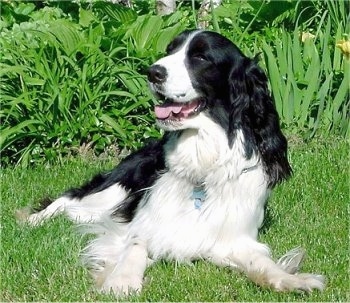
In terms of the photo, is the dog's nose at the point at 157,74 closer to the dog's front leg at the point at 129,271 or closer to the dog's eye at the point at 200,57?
the dog's eye at the point at 200,57

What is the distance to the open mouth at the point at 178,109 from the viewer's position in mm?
4809

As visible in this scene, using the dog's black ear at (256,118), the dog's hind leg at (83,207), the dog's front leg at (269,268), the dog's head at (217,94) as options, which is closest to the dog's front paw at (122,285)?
the dog's front leg at (269,268)

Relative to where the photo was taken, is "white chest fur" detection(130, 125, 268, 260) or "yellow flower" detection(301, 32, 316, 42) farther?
"yellow flower" detection(301, 32, 316, 42)

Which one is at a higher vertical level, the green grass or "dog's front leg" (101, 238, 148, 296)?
"dog's front leg" (101, 238, 148, 296)

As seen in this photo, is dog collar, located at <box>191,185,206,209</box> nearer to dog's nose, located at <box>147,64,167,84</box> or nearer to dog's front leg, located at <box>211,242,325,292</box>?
dog's front leg, located at <box>211,242,325,292</box>

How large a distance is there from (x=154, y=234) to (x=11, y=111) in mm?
2336

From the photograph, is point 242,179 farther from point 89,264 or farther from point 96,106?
point 96,106

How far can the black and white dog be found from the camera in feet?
16.0

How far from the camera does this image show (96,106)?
723cm

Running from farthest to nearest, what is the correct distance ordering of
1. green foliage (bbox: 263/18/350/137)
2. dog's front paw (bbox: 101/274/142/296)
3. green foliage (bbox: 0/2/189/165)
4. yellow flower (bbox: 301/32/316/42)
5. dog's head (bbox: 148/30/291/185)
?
yellow flower (bbox: 301/32/316/42) → green foliage (bbox: 263/18/350/137) → green foliage (bbox: 0/2/189/165) → dog's head (bbox: 148/30/291/185) → dog's front paw (bbox: 101/274/142/296)

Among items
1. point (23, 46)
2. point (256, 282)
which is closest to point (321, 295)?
point (256, 282)

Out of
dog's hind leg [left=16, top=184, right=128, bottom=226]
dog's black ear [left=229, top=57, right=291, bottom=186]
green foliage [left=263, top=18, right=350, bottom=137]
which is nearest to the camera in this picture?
dog's black ear [left=229, top=57, right=291, bottom=186]

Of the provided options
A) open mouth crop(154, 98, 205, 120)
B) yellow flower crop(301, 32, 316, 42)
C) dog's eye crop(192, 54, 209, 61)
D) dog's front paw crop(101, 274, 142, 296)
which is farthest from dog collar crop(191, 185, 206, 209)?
yellow flower crop(301, 32, 316, 42)

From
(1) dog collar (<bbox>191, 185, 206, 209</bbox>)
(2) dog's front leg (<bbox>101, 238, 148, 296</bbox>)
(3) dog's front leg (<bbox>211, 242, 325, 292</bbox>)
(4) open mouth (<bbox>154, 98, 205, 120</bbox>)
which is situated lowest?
(3) dog's front leg (<bbox>211, 242, 325, 292</bbox>)
